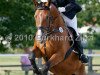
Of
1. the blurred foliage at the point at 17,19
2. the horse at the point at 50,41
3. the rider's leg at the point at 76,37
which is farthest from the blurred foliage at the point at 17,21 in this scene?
the horse at the point at 50,41

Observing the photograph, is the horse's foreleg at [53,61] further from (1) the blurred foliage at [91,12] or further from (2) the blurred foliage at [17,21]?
(1) the blurred foliage at [91,12]

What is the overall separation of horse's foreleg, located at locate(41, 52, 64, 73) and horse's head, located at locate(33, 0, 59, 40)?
49cm

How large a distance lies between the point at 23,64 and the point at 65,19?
14.2ft

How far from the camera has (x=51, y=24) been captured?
22.3ft

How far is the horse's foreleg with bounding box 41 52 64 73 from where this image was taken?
674 centimetres

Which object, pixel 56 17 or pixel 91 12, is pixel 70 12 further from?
pixel 91 12

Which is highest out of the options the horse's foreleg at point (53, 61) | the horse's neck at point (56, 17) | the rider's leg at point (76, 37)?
the horse's neck at point (56, 17)

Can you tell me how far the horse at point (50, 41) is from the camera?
6.58m

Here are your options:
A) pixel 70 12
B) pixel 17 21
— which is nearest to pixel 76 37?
pixel 70 12

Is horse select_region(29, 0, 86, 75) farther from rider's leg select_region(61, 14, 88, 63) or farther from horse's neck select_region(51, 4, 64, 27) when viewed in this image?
rider's leg select_region(61, 14, 88, 63)

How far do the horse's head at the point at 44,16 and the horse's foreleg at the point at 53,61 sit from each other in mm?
493

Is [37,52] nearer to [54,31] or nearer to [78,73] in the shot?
[54,31]

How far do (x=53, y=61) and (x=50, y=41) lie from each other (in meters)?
0.36

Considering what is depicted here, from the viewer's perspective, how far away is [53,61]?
22.4ft
